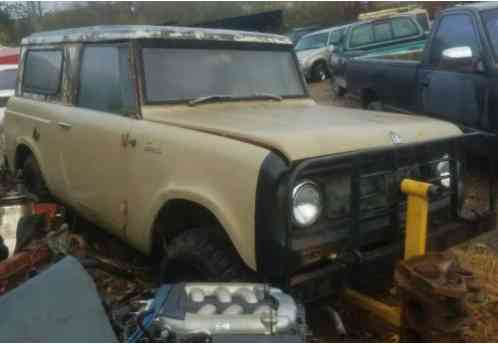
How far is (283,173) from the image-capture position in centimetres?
229

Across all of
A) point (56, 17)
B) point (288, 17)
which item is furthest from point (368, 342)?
point (288, 17)

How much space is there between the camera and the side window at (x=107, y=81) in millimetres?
3438

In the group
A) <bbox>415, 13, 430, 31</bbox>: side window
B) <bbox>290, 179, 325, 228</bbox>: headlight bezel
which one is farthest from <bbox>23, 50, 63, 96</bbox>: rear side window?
<bbox>415, 13, 430, 31</bbox>: side window

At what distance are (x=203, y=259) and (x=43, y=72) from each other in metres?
2.82

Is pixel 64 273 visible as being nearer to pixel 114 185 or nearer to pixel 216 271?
pixel 216 271

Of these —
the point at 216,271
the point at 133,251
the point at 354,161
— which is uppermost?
the point at 354,161

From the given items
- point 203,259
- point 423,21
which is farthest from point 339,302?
point 423,21

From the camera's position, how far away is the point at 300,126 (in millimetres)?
2781

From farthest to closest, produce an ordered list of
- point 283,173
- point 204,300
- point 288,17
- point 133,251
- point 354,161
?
point 288,17, point 133,251, point 354,161, point 283,173, point 204,300

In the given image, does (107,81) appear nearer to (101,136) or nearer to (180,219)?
(101,136)

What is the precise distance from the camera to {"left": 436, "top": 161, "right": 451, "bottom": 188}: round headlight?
3.00 m

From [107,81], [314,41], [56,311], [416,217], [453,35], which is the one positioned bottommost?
[56,311]

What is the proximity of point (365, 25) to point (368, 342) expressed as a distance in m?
11.2

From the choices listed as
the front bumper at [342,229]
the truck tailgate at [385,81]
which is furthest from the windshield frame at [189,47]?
the truck tailgate at [385,81]
